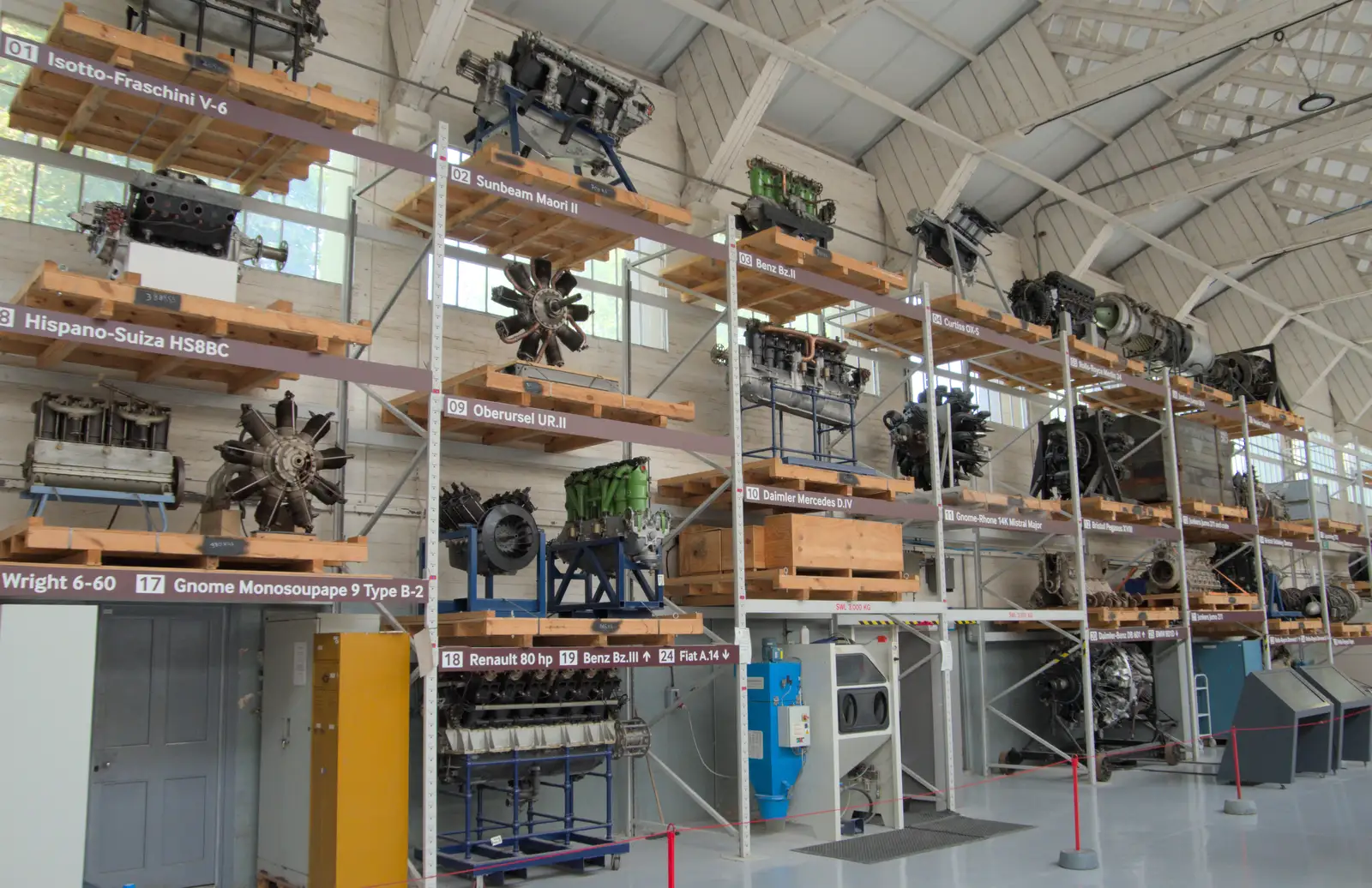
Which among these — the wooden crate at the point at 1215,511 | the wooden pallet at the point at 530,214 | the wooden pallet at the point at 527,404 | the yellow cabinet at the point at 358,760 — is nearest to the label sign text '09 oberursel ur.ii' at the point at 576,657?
the yellow cabinet at the point at 358,760

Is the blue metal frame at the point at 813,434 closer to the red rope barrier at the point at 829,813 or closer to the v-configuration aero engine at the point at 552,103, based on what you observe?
the v-configuration aero engine at the point at 552,103

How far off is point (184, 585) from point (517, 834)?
3460 millimetres

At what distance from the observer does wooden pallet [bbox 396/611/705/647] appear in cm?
832

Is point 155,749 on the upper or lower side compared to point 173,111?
lower

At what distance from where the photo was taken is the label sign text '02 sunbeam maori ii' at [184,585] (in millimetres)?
6336

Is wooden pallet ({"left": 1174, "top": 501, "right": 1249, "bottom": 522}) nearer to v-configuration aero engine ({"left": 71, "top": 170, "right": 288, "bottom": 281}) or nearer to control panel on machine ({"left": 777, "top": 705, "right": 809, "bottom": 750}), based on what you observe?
control panel on machine ({"left": 777, "top": 705, "right": 809, "bottom": 750})

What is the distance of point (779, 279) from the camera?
11977mm

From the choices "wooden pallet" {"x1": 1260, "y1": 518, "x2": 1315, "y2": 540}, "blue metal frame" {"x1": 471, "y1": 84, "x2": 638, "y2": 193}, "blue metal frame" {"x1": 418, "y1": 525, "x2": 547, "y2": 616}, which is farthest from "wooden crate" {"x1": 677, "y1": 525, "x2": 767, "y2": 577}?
"wooden pallet" {"x1": 1260, "y1": 518, "x2": 1315, "y2": 540}

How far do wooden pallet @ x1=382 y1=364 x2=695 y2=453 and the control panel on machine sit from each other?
298 centimetres

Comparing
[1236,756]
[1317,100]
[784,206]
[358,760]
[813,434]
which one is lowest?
[1236,756]

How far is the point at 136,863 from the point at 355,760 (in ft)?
6.25

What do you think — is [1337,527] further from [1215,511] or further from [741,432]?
[741,432]

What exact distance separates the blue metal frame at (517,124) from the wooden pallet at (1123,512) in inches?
326

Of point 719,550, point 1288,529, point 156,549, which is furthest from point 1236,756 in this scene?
point 156,549
